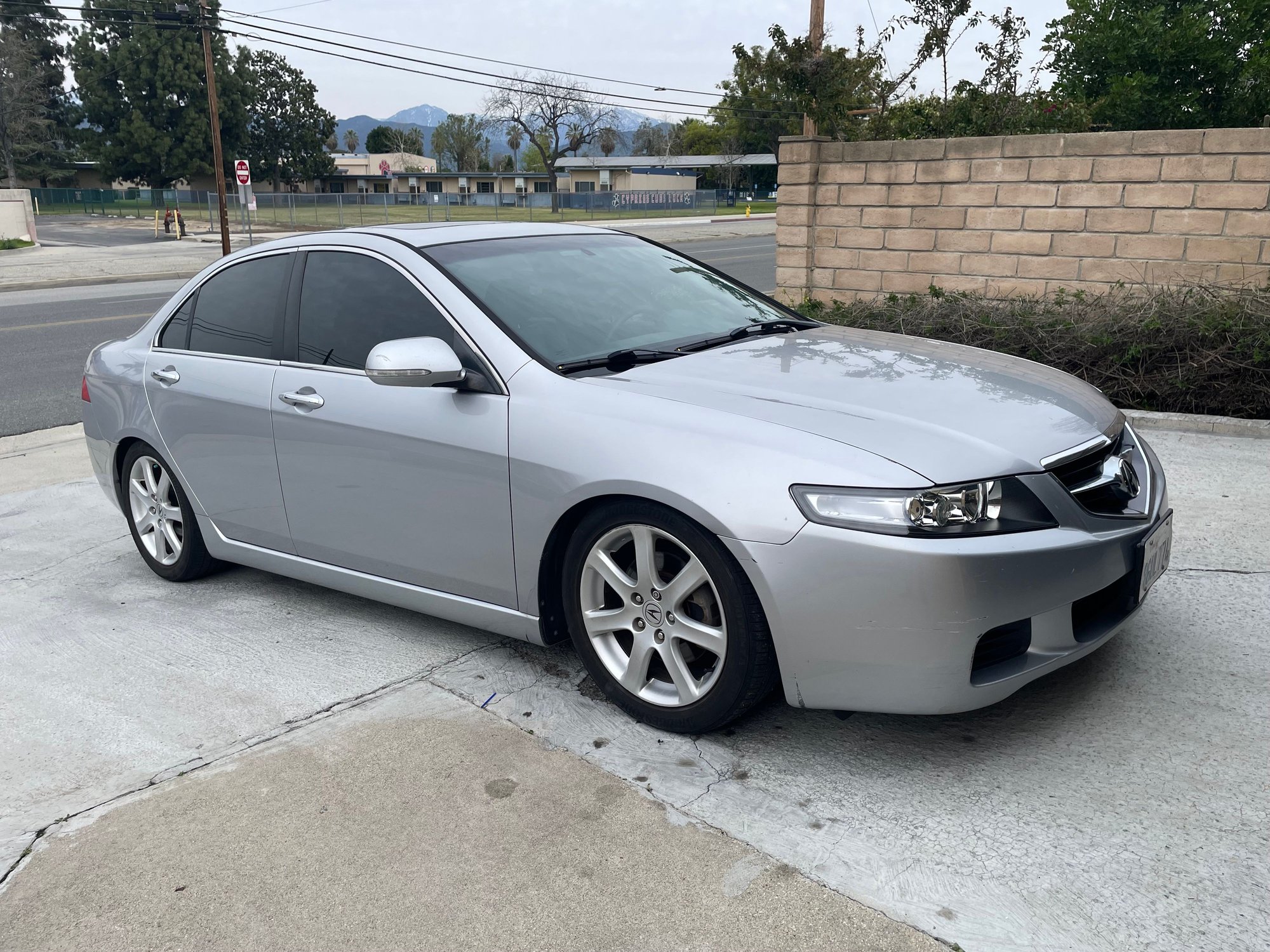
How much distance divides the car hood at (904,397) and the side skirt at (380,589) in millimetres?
891

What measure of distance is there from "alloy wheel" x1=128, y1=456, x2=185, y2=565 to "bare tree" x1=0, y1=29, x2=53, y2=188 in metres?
79.8

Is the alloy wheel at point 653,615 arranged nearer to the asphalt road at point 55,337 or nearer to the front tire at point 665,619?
the front tire at point 665,619

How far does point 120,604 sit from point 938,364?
12.0ft

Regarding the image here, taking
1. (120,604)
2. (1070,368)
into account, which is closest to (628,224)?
(1070,368)

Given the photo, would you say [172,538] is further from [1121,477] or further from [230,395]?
[1121,477]

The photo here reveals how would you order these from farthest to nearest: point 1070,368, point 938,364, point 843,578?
point 1070,368 < point 938,364 < point 843,578

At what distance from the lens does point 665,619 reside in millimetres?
3281

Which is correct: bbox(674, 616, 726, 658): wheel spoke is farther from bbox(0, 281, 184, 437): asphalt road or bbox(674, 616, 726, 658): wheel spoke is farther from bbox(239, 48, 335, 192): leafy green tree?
bbox(239, 48, 335, 192): leafy green tree

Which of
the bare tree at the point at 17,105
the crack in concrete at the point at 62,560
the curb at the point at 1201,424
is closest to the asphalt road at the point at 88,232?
the bare tree at the point at 17,105

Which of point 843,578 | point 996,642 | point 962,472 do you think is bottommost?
point 996,642

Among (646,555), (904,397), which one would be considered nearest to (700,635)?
(646,555)

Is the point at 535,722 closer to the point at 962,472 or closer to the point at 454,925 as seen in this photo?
the point at 454,925

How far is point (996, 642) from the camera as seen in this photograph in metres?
3.00

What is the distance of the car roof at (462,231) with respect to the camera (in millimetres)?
4273
